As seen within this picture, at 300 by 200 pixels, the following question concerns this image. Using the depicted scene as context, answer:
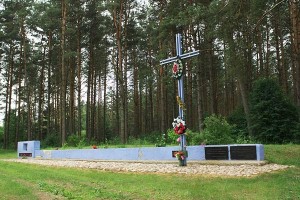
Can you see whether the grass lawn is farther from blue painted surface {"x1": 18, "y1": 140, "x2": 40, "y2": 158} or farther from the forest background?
blue painted surface {"x1": 18, "y1": 140, "x2": 40, "y2": 158}

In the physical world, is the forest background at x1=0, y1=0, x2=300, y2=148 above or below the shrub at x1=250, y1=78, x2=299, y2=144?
above

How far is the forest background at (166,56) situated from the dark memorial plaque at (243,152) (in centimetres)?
176

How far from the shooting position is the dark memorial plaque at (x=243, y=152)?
35.5 feet

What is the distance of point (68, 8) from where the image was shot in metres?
A: 26.3

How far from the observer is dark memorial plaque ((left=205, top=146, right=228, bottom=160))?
11.5m

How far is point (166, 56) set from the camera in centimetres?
2256

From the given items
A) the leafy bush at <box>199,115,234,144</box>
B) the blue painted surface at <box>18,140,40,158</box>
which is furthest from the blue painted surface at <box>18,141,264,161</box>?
the leafy bush at <box>199,115,234,144</box>

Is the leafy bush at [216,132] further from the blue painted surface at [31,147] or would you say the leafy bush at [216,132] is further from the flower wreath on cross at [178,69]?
the blue painted surface at [31,147]

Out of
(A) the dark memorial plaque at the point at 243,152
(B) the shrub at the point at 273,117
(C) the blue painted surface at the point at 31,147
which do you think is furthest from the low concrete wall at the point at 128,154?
(B) the shrub at the point at 273,117

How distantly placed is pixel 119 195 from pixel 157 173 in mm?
3800

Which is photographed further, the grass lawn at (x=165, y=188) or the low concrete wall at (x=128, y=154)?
the low concrete wall at (x=128, y=154)

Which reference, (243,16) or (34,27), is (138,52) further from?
(243,16)

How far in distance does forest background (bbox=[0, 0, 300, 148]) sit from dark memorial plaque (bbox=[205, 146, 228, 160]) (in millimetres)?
1060

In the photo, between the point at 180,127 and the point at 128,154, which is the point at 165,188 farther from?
the point at 128,154
